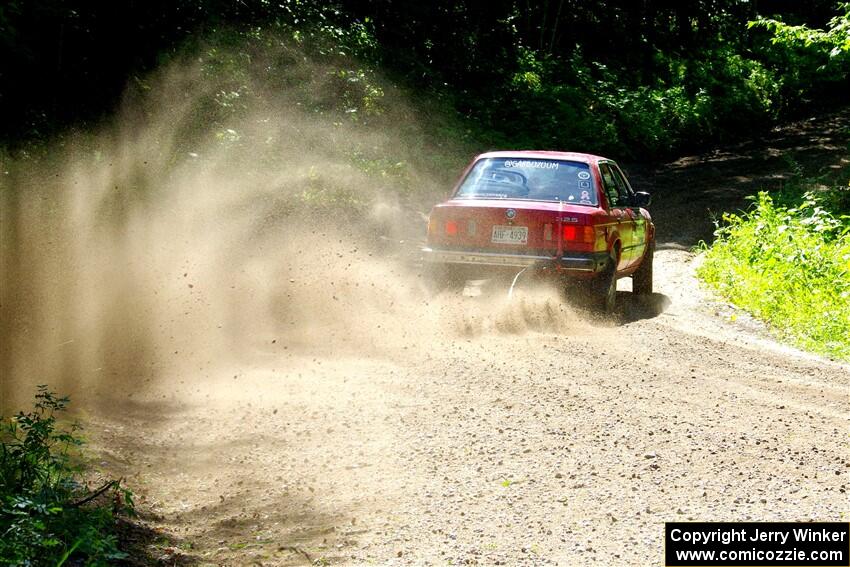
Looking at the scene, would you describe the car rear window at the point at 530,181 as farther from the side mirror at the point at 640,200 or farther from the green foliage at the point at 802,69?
the green foliage at the point at 802,69

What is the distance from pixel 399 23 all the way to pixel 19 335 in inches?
722

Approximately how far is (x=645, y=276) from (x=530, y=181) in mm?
3185

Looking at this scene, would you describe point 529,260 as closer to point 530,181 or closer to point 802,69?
point 530,181

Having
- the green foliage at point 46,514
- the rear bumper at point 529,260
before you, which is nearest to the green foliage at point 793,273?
the rear bumper at point 529,260

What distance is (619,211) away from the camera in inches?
439

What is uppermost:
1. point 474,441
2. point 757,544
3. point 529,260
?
point 529,260

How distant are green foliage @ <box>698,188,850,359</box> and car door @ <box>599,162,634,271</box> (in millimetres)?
1777

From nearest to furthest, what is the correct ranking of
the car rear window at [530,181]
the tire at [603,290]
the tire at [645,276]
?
the tire at [603,290]
the car rear window at [530,181]
the tire at [645,276]

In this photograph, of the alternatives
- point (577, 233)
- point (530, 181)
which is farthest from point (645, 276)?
point (577, 233)

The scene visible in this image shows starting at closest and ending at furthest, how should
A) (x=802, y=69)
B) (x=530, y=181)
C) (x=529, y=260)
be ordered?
(x=529, y=260), (x=530, y=181), (x=802, y=69)

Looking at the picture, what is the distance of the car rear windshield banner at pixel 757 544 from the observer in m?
4.55

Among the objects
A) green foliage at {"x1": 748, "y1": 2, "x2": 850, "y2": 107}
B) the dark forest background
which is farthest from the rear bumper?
green foliage at {"x1": 748, "y1": 2, "x2": 850, "y2": 107}

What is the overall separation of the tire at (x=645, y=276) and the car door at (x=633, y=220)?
39 cm

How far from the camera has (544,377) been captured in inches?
313
